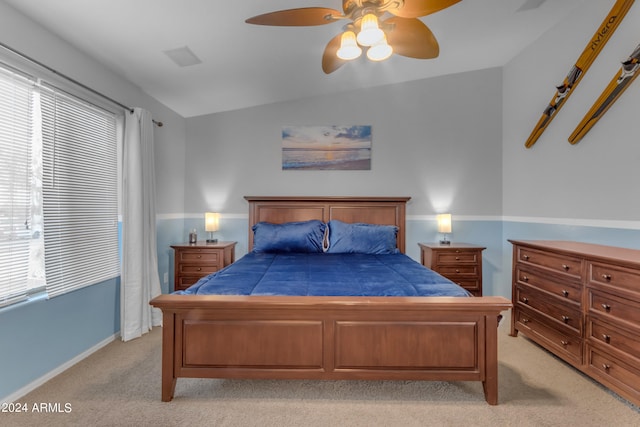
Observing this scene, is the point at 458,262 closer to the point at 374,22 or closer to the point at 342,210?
the point at 342,210

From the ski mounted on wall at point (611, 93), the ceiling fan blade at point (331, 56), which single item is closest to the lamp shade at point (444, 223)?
the ski mounted on wall at point (611, 93)

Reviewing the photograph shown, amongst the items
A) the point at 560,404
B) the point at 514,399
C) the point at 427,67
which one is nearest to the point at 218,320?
the point at 514,399

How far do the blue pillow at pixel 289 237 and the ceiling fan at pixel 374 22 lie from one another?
190 cm

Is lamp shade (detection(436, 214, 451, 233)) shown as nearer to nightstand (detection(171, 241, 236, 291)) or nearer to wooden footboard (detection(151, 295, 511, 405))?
wooden footboard (detection(151, 295, 511, 405))

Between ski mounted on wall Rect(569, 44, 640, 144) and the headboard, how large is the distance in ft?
5.89

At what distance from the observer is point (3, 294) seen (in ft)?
6.16

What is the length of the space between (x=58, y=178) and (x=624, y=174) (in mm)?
4257

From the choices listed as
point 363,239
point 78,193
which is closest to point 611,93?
point 363,239

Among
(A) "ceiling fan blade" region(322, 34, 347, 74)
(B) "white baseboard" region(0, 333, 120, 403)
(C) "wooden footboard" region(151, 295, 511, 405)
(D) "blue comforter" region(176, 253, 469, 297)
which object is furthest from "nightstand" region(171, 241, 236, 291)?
(A) "ceiling fan blade" region(322, 34, 347, 74)

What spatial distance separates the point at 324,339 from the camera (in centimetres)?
183

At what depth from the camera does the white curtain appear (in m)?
2.78

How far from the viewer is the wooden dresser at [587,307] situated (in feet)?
5.96

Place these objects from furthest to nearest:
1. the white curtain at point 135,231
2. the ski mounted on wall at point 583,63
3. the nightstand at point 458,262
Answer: the nightstand at point 458,262, the white curtain at point 135,231, the ski mounted on wall at point 583,63

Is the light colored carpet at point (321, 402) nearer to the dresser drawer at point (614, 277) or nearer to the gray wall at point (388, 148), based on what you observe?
the dresser drawer at point (614, 277)
